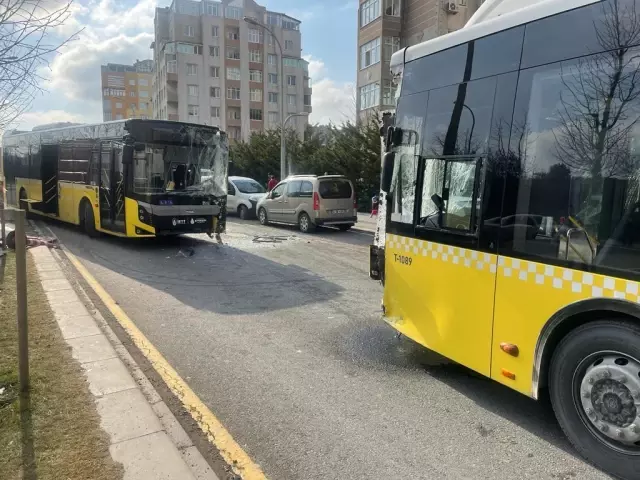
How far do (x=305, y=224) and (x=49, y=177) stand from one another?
27.8 ft

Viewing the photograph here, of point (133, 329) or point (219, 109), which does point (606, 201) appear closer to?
point (133, 329)

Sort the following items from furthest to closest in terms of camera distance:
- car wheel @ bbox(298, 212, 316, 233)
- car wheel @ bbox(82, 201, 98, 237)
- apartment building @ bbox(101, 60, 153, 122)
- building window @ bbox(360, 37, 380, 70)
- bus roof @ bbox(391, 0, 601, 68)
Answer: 1. apartment building @ bbox(101, 60, 153, 122)
2. building window @ bbox(360, 37, 380, 70)
3. car wheel @ bbox(298, 212, 316, 233)
4. car wheel @ bbox(82, 201, 98, 237)
5. bus roof @ bbox(391, 0, 601, 68)

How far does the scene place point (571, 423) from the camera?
3.38 meters

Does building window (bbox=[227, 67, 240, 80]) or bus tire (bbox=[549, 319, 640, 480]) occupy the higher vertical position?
building window (bbox=[227, 67, 240, 80])

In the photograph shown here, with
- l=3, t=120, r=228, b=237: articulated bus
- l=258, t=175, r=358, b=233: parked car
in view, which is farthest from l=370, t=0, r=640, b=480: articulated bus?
l=258, t=175, r=358, b=233: parked car

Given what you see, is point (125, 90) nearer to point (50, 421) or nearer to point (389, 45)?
point (389, 45)

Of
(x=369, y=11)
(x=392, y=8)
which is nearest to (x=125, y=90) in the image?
(x=369, y=11)

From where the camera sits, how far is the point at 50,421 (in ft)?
11.8

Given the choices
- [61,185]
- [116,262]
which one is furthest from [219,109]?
[116,262]

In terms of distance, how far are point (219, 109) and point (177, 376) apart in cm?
7288

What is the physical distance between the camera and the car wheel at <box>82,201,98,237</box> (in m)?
13.9

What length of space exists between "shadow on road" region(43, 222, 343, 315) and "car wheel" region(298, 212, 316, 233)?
3.75m

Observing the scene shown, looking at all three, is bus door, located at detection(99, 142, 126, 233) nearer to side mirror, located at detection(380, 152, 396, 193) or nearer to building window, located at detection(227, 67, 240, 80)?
side mirror, located at detection(380, 152, 396, 193)

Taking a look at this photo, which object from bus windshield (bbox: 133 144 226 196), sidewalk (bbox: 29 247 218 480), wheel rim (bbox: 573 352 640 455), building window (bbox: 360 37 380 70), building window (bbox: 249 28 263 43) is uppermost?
building window (bbox: 249 28 263 43)
